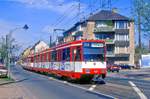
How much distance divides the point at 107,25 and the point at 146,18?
171 ft

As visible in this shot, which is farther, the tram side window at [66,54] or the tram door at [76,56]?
the tram side window at [66,54]

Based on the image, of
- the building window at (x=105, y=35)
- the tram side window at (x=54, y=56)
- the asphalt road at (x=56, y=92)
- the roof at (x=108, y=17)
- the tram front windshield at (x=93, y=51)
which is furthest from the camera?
the building window at (x=105, y=35)

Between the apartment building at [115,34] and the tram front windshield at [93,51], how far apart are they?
7542cm

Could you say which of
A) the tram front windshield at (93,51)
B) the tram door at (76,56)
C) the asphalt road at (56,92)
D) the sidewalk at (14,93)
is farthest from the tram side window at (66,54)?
the sidewalk at (14,93)

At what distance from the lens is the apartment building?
359ft

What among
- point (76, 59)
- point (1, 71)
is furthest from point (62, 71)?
point (1, 71)

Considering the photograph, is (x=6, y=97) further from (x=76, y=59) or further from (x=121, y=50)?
(x=121, y=50)

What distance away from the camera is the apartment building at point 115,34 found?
109 m

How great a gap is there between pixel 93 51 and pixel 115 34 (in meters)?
78.3

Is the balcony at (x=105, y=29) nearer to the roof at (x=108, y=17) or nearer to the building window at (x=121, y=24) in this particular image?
the building window at (x=121, y=24)

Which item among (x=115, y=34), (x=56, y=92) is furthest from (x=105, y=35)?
(x=56, y=92)

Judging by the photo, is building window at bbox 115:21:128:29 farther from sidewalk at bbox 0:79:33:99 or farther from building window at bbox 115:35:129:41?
sidewalk at bbox 0:79:33:99

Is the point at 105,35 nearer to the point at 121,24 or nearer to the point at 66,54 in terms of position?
the point at 121,24

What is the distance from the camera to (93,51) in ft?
108
